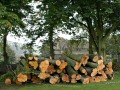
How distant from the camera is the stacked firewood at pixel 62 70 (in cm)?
1353

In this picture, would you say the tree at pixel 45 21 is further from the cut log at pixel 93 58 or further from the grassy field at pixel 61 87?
the grassy field at pixel 61 87

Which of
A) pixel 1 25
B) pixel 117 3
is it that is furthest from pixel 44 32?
pixel 1 25

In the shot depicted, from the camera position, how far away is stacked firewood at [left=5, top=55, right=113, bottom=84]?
13.5m

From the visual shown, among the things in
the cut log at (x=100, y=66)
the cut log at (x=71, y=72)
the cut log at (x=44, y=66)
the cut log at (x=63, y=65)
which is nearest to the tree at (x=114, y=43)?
the cut log at (x=100, y=66)

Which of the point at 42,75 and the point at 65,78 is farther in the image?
the point at 65,78

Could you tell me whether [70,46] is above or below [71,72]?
above

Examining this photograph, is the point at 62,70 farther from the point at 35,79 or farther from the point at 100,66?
the point at 100,66

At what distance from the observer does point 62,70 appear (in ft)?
46.0


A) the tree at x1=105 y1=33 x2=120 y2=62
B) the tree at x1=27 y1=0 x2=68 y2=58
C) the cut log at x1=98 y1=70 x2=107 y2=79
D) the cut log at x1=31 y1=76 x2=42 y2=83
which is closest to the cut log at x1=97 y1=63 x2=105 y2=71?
the cut log at x1=98 y1=70 x2=107 y2=79

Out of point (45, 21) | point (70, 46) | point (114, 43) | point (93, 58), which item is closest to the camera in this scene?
point (93, 58)

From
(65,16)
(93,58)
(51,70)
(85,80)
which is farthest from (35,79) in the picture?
(65,16)

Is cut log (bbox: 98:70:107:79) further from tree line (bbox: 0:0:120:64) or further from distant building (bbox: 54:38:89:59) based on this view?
distant building (bbox: 54:38:89:59)

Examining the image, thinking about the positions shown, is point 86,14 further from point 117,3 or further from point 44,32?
point 44,32

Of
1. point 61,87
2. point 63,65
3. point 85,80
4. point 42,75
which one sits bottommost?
point 61,87
